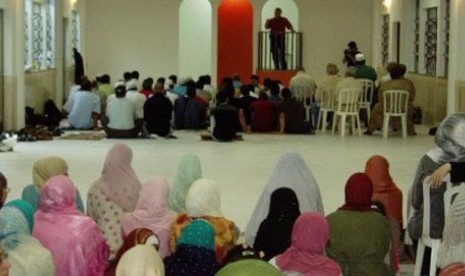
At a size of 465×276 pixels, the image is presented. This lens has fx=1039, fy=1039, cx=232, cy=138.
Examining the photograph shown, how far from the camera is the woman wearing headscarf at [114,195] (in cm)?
698

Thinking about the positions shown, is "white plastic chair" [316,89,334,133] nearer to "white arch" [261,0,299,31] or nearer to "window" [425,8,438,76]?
"window" [425,8,438,76]

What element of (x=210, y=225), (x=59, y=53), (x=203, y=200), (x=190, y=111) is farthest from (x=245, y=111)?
(x=210, y=225)

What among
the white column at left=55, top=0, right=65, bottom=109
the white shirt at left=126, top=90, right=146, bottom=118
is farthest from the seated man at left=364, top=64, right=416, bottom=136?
the white column at left=55, top=0, right=65, bottom=109

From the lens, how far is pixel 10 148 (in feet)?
50.0

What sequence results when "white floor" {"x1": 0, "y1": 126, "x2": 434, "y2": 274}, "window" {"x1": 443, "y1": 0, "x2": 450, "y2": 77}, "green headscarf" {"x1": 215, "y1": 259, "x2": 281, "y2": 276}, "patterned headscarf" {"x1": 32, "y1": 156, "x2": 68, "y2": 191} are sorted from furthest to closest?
"window" {"x1": 443, "y1": 0, "x2": 450, "y2": 77}
"white floor" {"x1": 0, "y1": 126, "x2": 434, "y2": 274}
"patterned headscarf" {"x1": 32, "y1": 156, "x2": 68, "y2": 191}
"green headscarf" {"x1": 215, "y1": 259, "x2": 281, "y2": 276}

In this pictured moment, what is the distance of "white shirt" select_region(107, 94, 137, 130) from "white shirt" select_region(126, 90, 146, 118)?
30cm

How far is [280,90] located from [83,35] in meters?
8.70

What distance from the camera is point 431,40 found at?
2114cm

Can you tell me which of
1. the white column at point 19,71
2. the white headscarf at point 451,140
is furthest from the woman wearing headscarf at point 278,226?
the white column at point 19,71

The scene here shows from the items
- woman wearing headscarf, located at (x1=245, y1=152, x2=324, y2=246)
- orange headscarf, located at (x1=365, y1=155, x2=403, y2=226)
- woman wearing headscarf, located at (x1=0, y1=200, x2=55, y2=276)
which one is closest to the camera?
woman wearing headscarf, located at (x1=0, y1=200, x2=55, y2=276)

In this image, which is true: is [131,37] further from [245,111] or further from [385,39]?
[245,111]

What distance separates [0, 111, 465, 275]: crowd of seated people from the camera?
14.0 feet

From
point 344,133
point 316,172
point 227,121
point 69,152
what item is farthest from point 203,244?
point 344,133

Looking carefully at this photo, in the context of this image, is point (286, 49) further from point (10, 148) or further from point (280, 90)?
point (10, 148)
